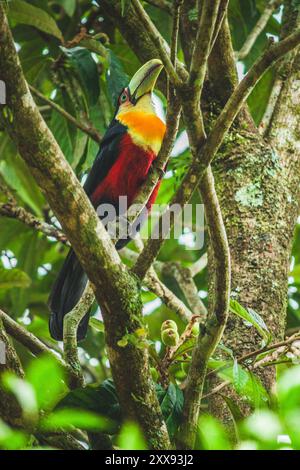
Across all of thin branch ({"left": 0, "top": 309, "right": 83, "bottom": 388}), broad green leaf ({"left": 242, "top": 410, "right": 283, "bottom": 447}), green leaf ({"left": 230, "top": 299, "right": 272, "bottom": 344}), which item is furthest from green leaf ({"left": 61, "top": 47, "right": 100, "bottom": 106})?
broad green leaf ({"left": 242, "top": 410, "right": 283, "bottom": 447})

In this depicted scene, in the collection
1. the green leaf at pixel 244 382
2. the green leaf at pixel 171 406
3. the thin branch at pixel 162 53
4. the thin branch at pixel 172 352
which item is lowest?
the green leaf at pixel 171 406

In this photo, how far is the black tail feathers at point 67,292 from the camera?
3.39m

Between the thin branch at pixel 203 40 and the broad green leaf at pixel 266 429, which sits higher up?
the thin branch at pixel 203 40

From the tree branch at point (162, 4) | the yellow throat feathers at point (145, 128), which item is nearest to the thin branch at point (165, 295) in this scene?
the yellow throat feathers at point (145, 128)

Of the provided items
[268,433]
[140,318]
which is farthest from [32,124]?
[268,433]

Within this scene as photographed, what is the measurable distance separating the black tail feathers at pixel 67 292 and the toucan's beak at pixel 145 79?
87 centimetres

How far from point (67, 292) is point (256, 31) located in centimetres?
154

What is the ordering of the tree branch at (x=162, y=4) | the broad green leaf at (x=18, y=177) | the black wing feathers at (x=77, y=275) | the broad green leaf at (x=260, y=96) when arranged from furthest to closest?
the broad green leaf at (x=18, y=177), the broad green leaf at (x=260, y=96), the tree branch at (x=162, y=4), the black wing feathers at (x=77, y=275)

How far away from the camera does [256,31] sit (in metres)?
3.73

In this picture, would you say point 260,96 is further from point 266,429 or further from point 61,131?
point 266,429

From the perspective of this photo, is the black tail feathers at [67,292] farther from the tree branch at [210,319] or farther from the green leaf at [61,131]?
the tree branch at [210,319]

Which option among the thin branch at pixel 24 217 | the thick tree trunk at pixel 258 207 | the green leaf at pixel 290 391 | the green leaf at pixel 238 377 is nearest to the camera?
the green leaf at pixel 290 391

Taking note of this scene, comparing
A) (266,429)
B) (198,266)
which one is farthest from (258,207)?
(266,429)

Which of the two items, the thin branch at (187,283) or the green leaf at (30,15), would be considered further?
the thin branch at (187,283)
